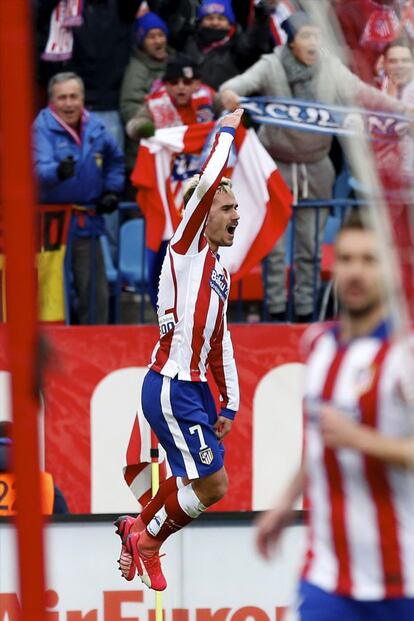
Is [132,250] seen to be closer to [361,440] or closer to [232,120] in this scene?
[232,120]

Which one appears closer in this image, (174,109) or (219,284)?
(219,284)

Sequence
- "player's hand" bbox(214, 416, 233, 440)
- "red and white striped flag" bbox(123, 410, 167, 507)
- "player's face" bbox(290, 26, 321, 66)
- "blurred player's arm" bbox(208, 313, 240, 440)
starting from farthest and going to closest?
"player's face" bbox(290, 26, 321, 66) → "red and white striped flag" bbox(123, 410, 167, 507) → "player's hand" bbox(214, 416, 233, 440) → "blurred player's arm" bbox(208, 313, 240, 440)

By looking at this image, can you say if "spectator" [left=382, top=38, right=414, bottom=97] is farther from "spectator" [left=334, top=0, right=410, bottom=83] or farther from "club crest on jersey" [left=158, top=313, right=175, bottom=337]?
"club crest on jersey" [left=158, top=313, right=175, bottom=337]

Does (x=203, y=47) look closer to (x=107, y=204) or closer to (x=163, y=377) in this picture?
(x=107, y=204)

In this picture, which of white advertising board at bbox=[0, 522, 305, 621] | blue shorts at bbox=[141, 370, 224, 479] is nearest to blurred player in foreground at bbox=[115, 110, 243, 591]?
blue shorts at bbox=[141, 370, 224, 479]

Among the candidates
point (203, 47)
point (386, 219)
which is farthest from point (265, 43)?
point (386, 219)

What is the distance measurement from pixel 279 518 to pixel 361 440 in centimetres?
57

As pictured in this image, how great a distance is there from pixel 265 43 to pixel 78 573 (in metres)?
4.52

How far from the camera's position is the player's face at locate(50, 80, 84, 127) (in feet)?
33.6

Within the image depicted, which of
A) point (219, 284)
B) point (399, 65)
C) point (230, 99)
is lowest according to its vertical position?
point (219, 284)

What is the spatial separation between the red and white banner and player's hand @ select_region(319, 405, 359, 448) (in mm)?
6149

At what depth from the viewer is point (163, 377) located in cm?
791

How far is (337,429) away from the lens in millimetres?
4398

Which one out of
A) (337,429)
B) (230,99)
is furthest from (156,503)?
(337,429)
